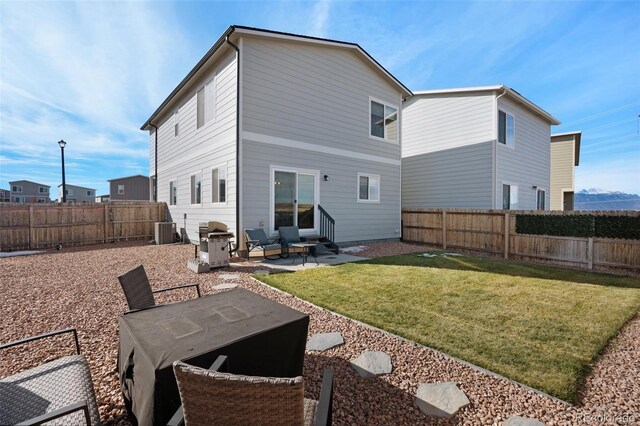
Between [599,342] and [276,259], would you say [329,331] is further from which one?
[276,259]

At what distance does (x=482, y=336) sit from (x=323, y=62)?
962 cm

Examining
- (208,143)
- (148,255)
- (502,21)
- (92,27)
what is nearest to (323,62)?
(208,143)

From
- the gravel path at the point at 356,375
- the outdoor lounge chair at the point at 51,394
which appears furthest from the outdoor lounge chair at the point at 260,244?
the outdoor lounge chair at the point at 51,394

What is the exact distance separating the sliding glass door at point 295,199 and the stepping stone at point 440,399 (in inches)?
269

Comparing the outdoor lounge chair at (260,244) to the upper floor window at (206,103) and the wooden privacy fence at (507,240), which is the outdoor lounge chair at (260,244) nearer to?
the upper floor window at (206,103)

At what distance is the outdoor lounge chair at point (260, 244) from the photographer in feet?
25.7

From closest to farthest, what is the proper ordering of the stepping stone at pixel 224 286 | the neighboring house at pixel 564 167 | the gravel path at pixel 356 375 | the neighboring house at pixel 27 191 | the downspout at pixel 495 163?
the gravel path at pixel 356 375, the stepping stone at pixel 224 286, the downspout at pixel 495 163, the neighboring house at pixel 564 167, the neighboring house at pixel 27 191

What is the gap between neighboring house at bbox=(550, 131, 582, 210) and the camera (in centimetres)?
1925

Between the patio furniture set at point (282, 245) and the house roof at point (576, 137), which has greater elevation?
the house roof at point (576, 137)

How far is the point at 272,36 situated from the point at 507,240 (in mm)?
9678

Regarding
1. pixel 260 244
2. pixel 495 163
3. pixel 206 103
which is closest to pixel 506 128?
pixel 495 163

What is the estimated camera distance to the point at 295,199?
921cm

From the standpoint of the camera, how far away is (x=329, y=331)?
3514 mm

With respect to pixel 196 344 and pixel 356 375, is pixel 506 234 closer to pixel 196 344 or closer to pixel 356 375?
pixel 356 375
